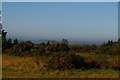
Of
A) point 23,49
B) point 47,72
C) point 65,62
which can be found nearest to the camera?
point 47,72

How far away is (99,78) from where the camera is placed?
12055 mm

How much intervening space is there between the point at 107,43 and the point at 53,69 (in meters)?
26.1

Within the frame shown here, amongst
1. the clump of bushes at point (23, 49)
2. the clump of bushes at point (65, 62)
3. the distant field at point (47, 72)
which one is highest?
the clump of bushes at point (23, 49)

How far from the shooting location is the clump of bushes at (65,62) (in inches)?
628


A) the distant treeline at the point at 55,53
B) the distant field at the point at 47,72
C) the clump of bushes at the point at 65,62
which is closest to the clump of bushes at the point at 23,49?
the distant treeline at the point at 55,53

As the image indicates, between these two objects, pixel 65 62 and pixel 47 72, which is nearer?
pixel 47 72

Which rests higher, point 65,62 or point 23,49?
point 23,49

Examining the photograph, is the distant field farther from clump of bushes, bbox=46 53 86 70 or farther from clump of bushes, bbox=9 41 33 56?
clump of bushes, bbox=9 41 33 56

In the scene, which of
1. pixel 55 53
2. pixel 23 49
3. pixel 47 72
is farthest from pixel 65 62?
pixel 23 49

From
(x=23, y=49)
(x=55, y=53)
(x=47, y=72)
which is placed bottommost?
(x=47, y=72)

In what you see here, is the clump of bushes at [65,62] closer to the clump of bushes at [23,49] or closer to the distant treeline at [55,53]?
the distant treeline at [55,53]

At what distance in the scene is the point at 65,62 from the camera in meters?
16.3

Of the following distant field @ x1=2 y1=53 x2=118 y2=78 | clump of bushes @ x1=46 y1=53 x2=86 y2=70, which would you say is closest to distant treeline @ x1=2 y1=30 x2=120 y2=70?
clump of bushes @ x1=46 y1=53 x2=86 y2=70

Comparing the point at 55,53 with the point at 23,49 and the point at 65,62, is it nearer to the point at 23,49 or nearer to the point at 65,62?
the point at 65,62
